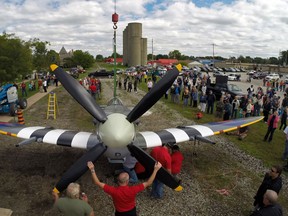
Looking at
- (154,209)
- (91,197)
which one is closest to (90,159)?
(91,197)

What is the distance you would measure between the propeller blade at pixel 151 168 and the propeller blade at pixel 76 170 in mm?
738

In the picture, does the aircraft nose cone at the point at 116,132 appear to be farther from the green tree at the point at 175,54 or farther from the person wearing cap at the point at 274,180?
the green tree at the point at 175,54

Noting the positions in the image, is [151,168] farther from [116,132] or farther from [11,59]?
[11,59]

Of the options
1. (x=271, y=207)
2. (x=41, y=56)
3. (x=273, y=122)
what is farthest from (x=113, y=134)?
(x=41, y=56)

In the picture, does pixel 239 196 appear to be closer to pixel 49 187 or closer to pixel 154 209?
pixel 154 209

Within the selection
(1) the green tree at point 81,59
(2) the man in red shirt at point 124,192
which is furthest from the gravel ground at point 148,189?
(1) the green tree at point 81,59

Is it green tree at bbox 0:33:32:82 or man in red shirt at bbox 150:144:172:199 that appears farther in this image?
green tree at bbox 0:33:32:82

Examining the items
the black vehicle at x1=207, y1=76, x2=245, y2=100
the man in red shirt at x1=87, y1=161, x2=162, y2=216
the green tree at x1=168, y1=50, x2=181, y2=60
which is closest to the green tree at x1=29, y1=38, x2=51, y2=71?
the black vehicle at x1=207, y1=76, x2=245, y2=100

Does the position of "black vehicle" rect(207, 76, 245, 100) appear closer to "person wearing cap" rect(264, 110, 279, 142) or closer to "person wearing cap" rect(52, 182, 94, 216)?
"person wearing cap" rect(264, 110, 279, 142)

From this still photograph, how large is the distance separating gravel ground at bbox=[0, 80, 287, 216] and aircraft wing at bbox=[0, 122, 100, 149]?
1.27 m

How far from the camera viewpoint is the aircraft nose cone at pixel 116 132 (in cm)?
536

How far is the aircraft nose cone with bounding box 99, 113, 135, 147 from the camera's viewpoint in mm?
5359

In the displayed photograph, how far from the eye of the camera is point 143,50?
98.8 meters

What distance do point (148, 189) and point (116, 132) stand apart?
258cm
